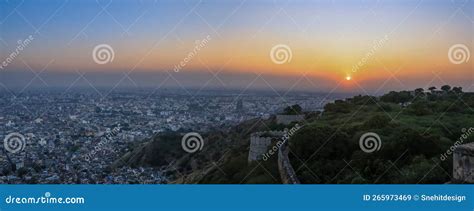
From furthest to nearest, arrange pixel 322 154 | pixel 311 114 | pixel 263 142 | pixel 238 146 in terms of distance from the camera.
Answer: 1. pixel 311 114
2. pixel 238 146
3. pixel 263 142
4. pixel 322 154

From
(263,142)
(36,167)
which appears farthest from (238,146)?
(36,167)

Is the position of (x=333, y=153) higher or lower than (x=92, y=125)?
lower

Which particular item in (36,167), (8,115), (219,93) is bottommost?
(36,167)

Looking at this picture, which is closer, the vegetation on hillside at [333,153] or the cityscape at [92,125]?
the vegetation on hillside at [333,153]

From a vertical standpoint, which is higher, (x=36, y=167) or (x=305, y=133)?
(x=305, y=133)

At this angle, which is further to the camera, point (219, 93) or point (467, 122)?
point (467, 122)

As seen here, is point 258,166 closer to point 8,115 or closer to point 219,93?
point 219,93

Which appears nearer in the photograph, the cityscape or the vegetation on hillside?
the vegetation on hillside

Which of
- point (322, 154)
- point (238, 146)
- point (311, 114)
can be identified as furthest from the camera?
point (311, 114)

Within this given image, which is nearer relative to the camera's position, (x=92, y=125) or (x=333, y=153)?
(x=92, y=125)

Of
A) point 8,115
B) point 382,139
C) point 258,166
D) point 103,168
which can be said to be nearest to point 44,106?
point 8,115
